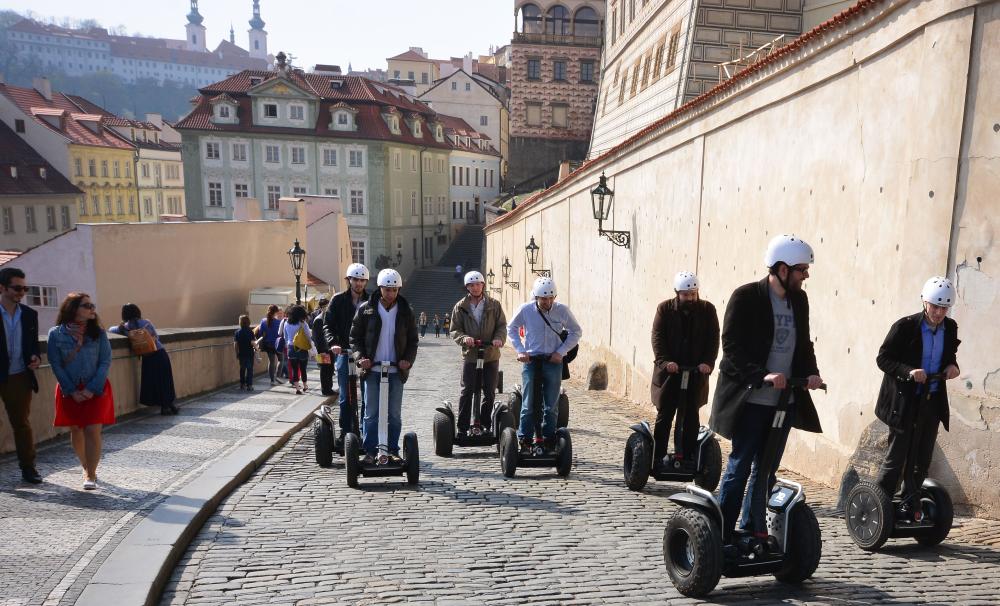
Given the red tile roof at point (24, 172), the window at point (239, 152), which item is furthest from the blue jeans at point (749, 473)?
the window at point (239, 152)

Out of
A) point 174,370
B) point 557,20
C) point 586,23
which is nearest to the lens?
point 174,370

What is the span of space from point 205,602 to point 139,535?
992mm

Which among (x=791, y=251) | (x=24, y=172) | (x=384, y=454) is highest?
(x=24, y=172)

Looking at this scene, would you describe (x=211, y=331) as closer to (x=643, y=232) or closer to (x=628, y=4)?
(x=643, y=232)

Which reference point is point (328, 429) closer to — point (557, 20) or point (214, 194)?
point (214, 194)

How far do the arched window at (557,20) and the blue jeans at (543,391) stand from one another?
51.2 metres

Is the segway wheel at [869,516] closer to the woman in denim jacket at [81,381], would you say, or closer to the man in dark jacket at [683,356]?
the man in dark jacket at [683,356]

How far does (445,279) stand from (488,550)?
47.7 metres

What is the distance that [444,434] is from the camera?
814 centimetres

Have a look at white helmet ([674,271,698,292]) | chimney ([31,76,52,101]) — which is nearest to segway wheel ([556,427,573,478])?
white helmet ([674,271,698,292])

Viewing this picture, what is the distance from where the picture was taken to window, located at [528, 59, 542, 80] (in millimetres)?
53875

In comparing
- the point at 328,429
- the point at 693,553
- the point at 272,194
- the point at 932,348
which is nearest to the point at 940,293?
the point at 932,348

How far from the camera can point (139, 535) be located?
510 centimetres

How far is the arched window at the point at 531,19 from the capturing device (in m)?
54.2
